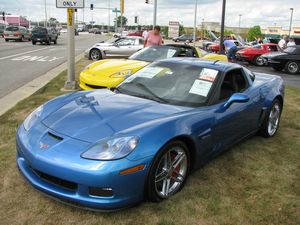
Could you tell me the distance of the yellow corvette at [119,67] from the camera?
7.45 metres

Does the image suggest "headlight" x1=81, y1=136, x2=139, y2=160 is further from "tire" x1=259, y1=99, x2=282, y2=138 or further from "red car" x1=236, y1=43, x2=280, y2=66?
"red car" x1=236, y1=43, x2=280, y2=66

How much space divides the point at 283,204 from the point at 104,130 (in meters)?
1.91

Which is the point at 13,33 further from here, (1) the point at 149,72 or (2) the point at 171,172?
(2) the point at 171,172

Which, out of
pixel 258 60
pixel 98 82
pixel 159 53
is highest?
pixel 159 53

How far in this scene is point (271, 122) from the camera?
5.62 meters

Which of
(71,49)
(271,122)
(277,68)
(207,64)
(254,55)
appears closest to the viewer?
(207,64)

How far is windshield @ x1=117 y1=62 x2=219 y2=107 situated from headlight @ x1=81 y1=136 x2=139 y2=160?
1.05m

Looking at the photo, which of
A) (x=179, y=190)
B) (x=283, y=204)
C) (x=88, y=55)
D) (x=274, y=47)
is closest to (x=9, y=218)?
(x=179, y=190)

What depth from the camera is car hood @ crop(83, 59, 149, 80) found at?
7633 millimetres

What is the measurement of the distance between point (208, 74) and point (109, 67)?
13.0 feet

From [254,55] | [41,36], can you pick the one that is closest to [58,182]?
[254,55]

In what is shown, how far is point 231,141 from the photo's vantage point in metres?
4.45

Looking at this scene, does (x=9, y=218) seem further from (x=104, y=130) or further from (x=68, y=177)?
(x=104, y=130)

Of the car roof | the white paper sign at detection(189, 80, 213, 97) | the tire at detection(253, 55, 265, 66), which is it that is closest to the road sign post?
the car roof
